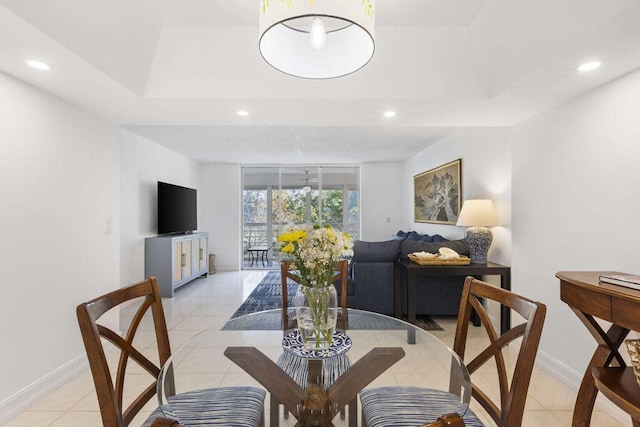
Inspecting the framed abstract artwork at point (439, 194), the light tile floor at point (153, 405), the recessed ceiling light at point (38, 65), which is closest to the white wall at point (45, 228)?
the light tile floor at point (153, 405)

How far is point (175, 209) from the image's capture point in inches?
213

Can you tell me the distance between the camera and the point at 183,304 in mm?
4402

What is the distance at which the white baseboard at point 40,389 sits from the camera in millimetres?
1923

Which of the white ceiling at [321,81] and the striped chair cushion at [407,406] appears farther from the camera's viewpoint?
the white ceiling at [321,81]

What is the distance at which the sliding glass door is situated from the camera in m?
7.20

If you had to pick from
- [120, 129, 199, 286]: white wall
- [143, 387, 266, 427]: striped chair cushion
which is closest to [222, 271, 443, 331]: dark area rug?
[143, 387, 266, 427]: striped chair cushion

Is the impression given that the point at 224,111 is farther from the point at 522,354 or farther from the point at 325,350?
the point at 522,354

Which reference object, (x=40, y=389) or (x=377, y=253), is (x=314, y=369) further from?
(x=377, y=253)

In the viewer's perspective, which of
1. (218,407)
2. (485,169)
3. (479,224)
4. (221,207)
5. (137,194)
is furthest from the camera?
(221,207)

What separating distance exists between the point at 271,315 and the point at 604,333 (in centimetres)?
181

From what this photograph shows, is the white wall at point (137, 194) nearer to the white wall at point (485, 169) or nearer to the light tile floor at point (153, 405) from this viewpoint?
the light tile floor at point (153, 405)

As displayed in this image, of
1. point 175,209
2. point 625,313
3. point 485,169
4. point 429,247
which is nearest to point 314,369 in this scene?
point 625,313

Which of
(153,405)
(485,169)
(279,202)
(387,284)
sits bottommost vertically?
(153,405)

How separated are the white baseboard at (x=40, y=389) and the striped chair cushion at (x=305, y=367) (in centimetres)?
183
